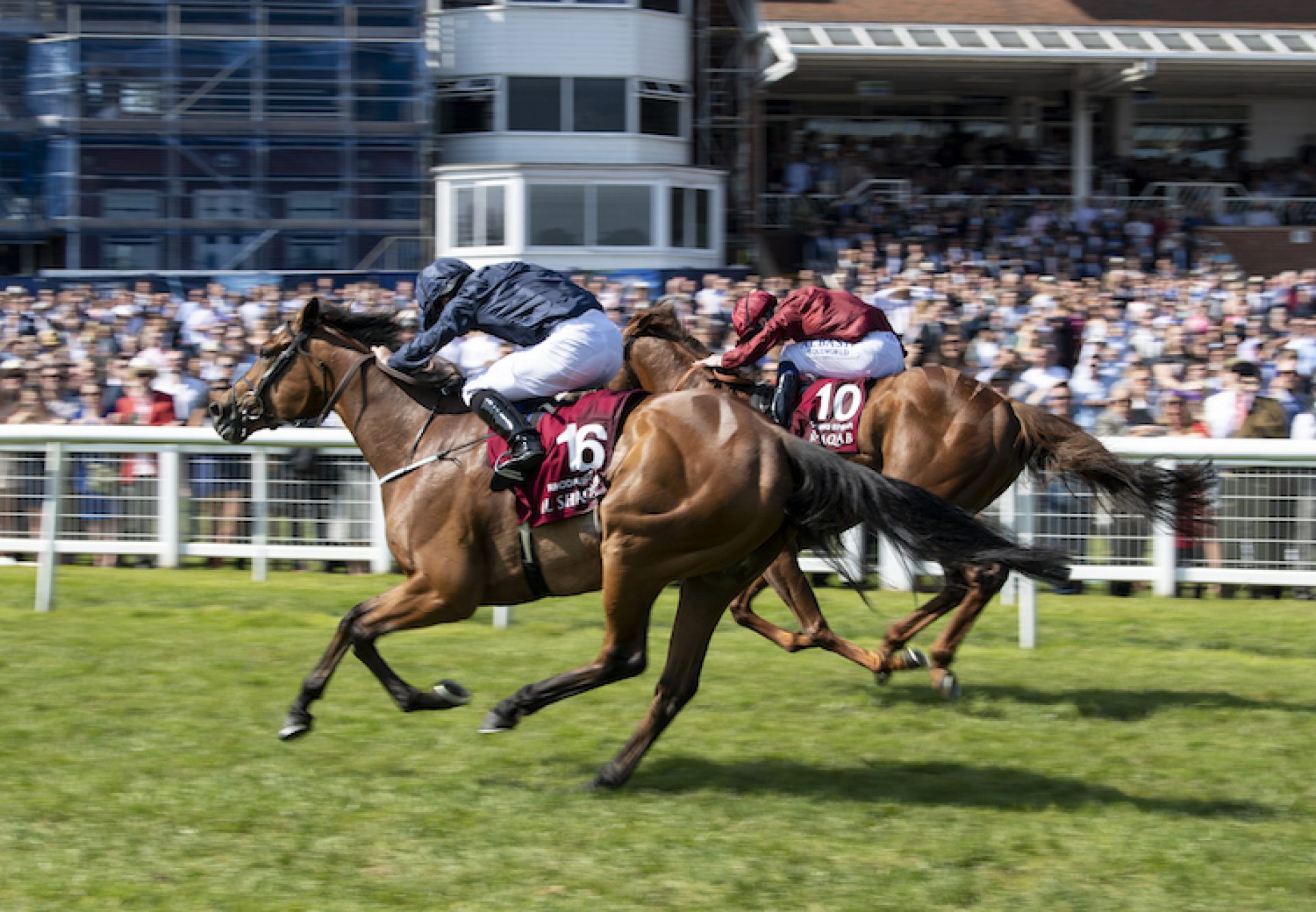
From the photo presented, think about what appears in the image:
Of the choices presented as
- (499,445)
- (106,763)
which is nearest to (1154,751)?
(499,445)

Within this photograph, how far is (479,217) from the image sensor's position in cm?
2030

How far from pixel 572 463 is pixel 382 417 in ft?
2.88

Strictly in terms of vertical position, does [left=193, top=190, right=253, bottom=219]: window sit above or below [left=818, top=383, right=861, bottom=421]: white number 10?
above

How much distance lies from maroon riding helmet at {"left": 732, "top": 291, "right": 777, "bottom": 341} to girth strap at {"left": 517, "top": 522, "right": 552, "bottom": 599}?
203 centimetres

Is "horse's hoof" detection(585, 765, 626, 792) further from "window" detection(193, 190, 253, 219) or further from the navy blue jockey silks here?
"window" detection(193, 190, 253, 219)

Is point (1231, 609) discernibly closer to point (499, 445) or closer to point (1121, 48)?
point (499, 445)

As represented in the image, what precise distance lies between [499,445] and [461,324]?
0.42m

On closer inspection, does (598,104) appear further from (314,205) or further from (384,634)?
(384,634)

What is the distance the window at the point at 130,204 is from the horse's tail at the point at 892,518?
57.3ft

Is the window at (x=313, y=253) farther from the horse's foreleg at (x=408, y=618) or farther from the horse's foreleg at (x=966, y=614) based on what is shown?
the horse's foreleg at (x=408, y=618)

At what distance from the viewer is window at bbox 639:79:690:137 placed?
71.8 ft

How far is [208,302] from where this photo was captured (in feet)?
46.3

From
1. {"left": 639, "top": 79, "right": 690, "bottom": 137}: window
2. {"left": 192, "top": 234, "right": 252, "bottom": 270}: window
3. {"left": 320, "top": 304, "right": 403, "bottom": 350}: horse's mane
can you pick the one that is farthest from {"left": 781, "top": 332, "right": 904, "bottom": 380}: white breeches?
{"left": 639, "top": 79, "right": 690, "bottom": 137}: window

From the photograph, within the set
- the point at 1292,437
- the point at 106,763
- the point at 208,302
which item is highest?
the point at 208,302
